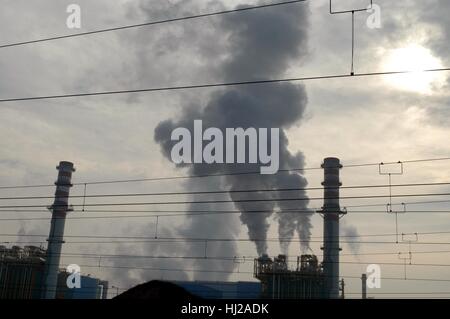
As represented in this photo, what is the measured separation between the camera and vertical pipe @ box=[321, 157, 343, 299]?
51875 mm

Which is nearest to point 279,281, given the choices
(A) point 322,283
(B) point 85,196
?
(A) point 322,283

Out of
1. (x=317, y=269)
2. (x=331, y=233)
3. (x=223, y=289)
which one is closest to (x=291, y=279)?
(x=317, y=269)

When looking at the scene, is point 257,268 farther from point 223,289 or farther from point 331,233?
point 223,289

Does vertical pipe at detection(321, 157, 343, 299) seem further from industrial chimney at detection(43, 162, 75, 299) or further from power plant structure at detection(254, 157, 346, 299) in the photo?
industrial chimney at detection(43, 162, 75, 299)

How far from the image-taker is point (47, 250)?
60844mm

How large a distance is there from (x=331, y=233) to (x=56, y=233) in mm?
31036

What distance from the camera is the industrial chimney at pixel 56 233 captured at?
5991cm

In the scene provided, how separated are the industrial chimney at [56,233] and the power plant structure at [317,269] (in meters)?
23.2

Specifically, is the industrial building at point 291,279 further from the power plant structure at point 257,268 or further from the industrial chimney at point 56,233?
the industrial chimney at point 56,233

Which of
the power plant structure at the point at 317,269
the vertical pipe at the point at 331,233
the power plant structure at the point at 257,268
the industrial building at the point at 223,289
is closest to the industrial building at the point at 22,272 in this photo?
the power plant structure at the point at 257,268

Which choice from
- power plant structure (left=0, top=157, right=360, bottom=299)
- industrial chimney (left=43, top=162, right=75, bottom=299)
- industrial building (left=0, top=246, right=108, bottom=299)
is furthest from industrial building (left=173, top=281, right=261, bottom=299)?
industrial building (left=0, top=246, right=108, bottom=299)
